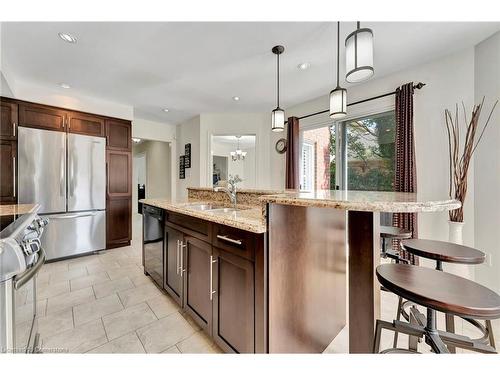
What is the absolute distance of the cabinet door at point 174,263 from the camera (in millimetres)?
1883

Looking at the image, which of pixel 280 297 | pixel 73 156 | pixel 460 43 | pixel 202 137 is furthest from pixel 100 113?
pixel 460 43

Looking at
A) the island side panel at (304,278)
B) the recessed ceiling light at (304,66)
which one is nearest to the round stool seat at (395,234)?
the island side panel at (304,278)

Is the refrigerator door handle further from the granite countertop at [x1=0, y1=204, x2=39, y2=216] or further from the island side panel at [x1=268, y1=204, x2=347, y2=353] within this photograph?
the island side panel at [x1=268, y1=204, x2=347, y2=353]

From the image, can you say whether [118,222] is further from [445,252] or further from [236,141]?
[236,141]

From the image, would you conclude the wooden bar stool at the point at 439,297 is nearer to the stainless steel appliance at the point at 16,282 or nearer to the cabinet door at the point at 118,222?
the stainless steel appliance at the point at 16,282

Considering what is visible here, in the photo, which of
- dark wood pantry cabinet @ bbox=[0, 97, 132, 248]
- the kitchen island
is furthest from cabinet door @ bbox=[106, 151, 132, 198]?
the kitchen island

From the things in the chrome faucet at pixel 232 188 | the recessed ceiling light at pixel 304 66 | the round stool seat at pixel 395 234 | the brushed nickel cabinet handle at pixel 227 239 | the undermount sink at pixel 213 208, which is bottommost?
the round stool seat at pixel 395 234

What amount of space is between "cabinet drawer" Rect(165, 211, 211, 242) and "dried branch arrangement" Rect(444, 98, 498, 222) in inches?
97.4

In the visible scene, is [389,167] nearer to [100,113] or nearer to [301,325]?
[301,325]

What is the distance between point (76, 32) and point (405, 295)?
3.09m

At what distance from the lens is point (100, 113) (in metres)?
3.59

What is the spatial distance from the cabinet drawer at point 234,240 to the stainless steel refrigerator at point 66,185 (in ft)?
9.80

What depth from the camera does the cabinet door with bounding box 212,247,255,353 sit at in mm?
1218

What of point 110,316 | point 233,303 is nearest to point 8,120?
point 110,316
